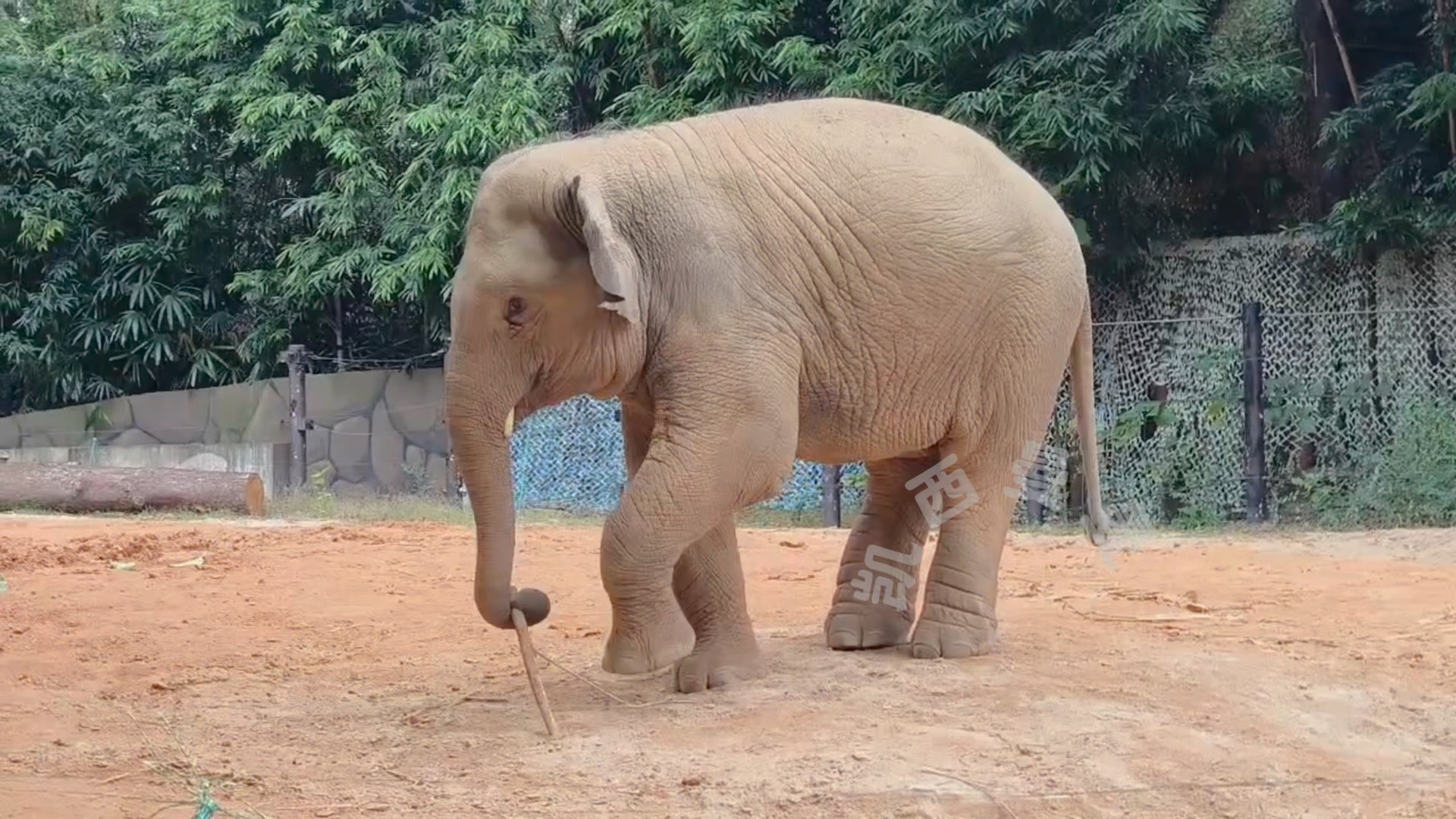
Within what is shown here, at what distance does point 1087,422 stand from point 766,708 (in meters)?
2.29

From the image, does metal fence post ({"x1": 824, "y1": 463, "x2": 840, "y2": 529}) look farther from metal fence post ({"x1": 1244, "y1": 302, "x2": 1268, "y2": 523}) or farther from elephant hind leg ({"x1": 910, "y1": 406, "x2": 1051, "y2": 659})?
elephant hind leg ({"x1": 910, "y1": 406, "x2": 1051, "y2": 659})

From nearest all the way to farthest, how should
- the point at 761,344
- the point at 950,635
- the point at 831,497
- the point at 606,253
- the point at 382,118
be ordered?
the point at 606,253
the point at 761,344
the point at 950,635
the point at 831,497
the point at 382,118

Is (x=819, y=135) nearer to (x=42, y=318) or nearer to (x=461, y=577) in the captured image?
(x=461, y=577)

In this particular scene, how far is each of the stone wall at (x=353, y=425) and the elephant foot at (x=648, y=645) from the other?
11687mm

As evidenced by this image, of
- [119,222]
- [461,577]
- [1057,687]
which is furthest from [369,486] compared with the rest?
[1057,687]

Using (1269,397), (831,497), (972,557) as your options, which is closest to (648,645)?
(972,557)

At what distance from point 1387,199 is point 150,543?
8.87 m

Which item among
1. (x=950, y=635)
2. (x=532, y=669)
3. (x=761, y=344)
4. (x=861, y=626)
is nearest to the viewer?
(x=532, y=669)

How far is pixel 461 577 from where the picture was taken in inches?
341

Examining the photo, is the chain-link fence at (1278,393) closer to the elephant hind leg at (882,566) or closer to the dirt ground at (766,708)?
the dirt ground at (766,708)

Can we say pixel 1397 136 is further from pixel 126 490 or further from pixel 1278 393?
pixel 126 490

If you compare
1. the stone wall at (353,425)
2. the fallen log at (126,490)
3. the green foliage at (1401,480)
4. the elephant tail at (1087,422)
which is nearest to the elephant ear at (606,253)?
the elephant tail at (1087,422)

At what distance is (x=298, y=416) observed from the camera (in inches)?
584

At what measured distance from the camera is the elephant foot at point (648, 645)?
466 centimetres
